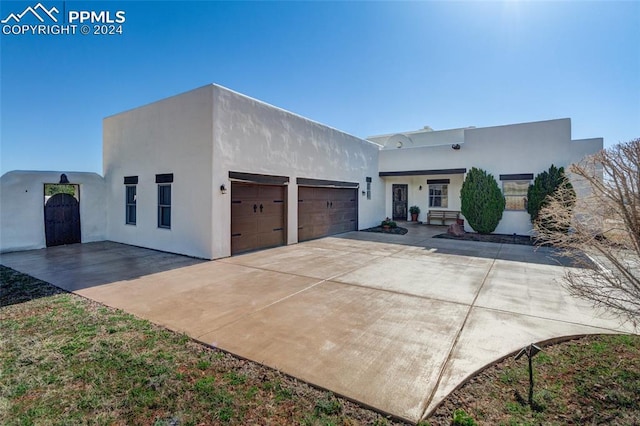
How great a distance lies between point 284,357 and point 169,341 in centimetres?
144

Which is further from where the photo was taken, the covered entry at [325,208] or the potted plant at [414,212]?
the potted plant at [414,212]

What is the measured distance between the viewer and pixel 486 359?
3.12 metres

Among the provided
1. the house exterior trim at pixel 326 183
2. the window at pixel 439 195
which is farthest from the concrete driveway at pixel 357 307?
the window at pixel 439 195

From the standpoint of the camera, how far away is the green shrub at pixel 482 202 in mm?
12859

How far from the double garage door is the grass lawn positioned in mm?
5492

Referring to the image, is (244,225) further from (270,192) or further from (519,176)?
(519,176)

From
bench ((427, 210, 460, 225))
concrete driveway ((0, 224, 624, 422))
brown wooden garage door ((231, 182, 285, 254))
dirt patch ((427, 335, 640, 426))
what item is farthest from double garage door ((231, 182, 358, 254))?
dirt patch ((427, 335, 640, 426))

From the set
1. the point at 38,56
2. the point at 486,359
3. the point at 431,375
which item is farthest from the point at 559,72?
the point at 38,56

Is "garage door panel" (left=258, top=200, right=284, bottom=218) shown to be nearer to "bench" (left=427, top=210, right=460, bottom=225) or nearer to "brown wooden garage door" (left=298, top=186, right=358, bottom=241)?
→ "brown wooden garage door" (left=298, top=186, right=358, bottom=241)

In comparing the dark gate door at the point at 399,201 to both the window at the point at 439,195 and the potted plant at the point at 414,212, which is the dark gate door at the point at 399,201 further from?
the window at the point at 439,195

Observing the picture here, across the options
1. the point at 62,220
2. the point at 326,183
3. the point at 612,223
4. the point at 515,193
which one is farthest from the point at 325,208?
the point at 612,223

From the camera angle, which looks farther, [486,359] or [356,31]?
[356,31]

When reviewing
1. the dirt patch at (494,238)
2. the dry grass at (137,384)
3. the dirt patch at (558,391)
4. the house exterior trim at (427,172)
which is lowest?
the dry grass at (137,384)

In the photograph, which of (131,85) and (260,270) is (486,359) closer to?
(260,270)
